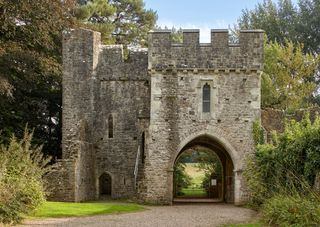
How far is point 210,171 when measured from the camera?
40594 mm

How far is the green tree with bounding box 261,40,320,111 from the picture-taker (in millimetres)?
35656

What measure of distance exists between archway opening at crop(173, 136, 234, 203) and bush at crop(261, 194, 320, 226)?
10.7 meters

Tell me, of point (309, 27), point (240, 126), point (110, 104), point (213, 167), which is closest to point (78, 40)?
point (110, 104)

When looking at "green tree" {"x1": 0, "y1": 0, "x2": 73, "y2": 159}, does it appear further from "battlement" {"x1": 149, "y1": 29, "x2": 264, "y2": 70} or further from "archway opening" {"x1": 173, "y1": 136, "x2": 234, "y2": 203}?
"archway opening" {"x1": 173, "y1": 136, "x2": 234, "y2": 203}

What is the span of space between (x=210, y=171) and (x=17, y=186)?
79.1ft

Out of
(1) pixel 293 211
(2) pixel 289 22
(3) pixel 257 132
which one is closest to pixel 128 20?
(2) pixel 289 22

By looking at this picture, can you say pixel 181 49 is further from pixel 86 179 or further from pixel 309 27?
pixel 309 27

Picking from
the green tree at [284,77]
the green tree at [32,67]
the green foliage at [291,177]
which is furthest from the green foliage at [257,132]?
the green tree at [284,77]

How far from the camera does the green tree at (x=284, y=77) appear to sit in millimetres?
35656

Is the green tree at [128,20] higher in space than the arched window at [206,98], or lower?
higher

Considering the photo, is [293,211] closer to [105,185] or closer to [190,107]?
[190,107]

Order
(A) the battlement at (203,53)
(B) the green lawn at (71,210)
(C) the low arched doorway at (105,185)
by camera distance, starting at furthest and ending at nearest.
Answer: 1. (C) the low arched doorway at (105,185)
2. (A) the battlement at (203,53)
3. (B) the green lawn at (71,210)

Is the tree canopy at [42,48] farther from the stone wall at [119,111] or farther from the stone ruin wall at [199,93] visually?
the stone ruin wall at [199,93]

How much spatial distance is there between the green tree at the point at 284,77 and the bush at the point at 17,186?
19.2 metres
